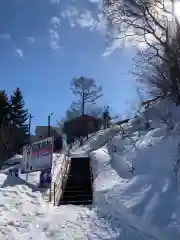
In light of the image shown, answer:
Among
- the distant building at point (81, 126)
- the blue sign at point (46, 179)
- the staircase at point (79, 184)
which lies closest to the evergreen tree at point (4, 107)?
the distant building at point (81, 126)

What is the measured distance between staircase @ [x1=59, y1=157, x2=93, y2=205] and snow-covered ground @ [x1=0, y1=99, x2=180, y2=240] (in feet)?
1.70

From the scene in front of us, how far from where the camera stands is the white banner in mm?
13674

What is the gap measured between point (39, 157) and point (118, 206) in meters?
4.81

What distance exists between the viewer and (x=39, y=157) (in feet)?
46.3

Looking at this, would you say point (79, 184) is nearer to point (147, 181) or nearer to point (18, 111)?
point (147, 181)

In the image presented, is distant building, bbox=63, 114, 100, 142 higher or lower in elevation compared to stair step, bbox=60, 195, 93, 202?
higher

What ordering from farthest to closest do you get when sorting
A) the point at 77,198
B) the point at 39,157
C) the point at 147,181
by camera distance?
the point at 39,157 < the point at 77,198 < the point at 147,181

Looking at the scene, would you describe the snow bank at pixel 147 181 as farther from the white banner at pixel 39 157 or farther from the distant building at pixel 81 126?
the distant building at pixel 81 126

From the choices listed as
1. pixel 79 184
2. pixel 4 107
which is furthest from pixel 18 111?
pixel 79 184

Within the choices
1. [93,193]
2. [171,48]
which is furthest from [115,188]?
[171,48]

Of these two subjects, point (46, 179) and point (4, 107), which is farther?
point (4, 107)

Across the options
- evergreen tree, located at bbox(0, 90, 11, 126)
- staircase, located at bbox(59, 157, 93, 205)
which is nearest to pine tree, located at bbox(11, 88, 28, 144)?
evergreen tree, located at bbox(0, 90, 11, 126)

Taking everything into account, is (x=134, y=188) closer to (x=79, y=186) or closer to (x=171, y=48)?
(x=79, y=186)

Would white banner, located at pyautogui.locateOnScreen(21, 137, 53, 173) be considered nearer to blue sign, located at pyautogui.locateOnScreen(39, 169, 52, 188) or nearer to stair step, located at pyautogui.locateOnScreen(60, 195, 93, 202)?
blue sign, located at pyautogui.locateOnScreen(39, 169, 52, 188)
